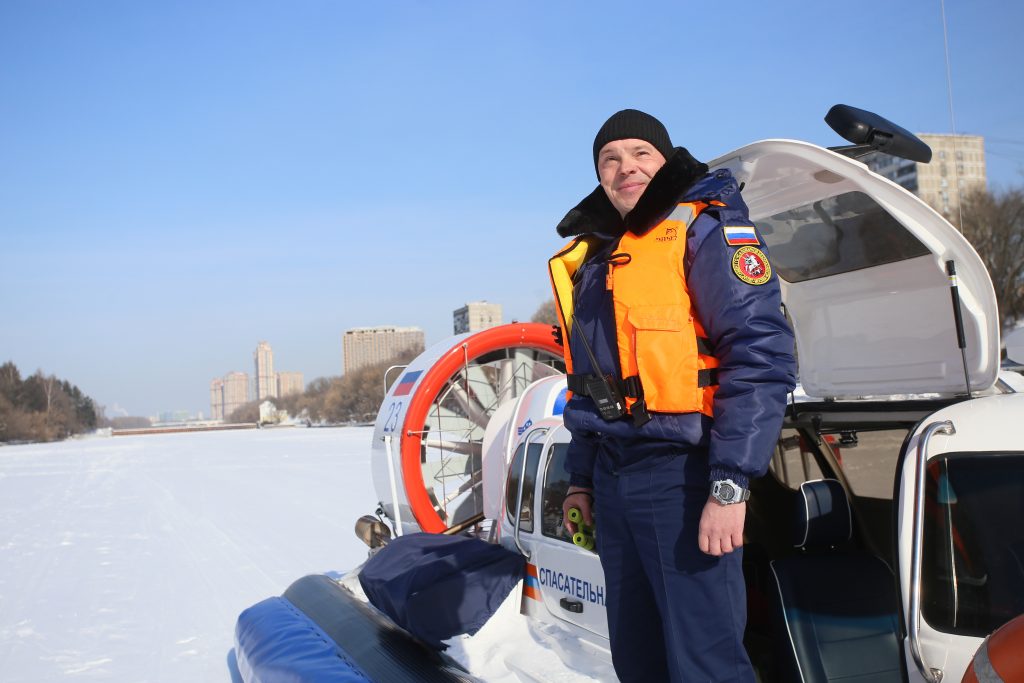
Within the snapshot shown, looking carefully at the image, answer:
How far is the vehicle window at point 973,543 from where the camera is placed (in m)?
1.84

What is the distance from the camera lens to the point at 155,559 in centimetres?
839

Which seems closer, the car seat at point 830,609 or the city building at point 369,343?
the car seat at point 830,609

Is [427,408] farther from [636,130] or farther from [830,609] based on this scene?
[636,130]

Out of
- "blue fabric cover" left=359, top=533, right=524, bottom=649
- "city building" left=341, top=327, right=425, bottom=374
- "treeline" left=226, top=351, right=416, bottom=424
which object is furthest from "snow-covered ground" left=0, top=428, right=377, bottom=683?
"city building" left=341, top=327, right=425, bottom=374

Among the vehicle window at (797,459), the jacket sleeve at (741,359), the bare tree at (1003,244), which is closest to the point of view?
the jacket sleeve at (741,359)

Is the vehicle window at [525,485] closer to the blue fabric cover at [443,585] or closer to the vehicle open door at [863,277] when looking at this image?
the blue fabric cover at [443,585]

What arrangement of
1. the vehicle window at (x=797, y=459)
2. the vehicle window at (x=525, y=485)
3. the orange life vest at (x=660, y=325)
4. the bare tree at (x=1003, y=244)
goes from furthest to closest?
the bare tree at (x=1003, y=244) < the vehicle window at (x=525, y=485) < the vehicle window at (x=797, y=459) < the orange life vest at (x=660, y=325)

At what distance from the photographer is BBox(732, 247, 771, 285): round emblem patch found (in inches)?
72.3

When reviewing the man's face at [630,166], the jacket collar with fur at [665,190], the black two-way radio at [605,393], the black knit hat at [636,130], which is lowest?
the black two-way radio at [605,393]

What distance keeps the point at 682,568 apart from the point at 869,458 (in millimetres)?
1955

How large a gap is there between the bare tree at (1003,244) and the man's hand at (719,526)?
800 inches

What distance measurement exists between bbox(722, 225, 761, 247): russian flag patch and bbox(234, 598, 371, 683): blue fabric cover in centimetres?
249

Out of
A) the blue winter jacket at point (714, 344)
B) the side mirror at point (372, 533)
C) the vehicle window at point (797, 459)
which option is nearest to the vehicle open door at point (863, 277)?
the vehicle window at point (797, 459)

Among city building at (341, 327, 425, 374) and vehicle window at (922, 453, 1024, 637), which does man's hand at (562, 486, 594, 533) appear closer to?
vehicle window at (922, 453, 1024, 637)
